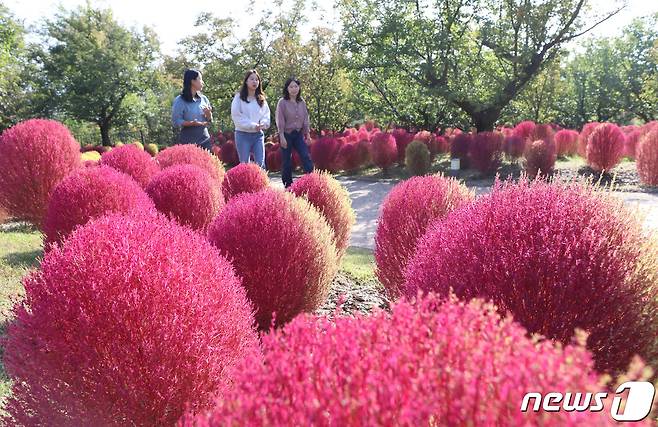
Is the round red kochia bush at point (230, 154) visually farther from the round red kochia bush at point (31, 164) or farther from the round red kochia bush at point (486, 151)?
the round red kochia bush at point (31, 164)

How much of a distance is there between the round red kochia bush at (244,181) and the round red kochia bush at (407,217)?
2.71 metres

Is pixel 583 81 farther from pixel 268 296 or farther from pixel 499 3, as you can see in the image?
pixel 268 296

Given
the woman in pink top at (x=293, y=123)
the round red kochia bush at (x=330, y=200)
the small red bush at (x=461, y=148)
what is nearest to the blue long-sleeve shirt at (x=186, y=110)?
the woman in pink top at (x=293, y=123)

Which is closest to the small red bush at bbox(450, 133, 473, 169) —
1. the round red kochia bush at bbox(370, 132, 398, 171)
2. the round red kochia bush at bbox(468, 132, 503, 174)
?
the round red kochia bush at bbox(468, 132, 503, 174)

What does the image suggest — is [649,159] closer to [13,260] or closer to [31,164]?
[31,164]

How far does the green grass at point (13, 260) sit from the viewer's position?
470cm

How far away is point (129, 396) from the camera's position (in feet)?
6.58

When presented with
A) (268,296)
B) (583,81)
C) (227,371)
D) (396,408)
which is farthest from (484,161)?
(583,81)

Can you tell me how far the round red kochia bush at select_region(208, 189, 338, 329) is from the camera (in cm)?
378

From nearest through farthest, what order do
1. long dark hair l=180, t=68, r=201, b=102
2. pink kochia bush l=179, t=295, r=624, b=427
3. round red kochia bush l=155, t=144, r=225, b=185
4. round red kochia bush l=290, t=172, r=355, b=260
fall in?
1. pink kochia bush l=179, t=295, r=624, b=427
2. round red kochia bush l=290, t=172, r=355, b=260
3. round red kochia bush l=155, t=144, r=225, b=185
4. long dark hair l=180, t=68, r=201, b=102

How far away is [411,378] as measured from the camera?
88cm

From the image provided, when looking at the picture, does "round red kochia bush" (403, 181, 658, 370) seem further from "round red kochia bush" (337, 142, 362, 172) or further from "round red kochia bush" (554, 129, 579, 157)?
"round red kochia bush" (554, 129, 579, 157)

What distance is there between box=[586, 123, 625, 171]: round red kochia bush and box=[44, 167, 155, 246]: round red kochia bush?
14167 mm

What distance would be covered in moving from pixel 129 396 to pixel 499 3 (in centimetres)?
1994
